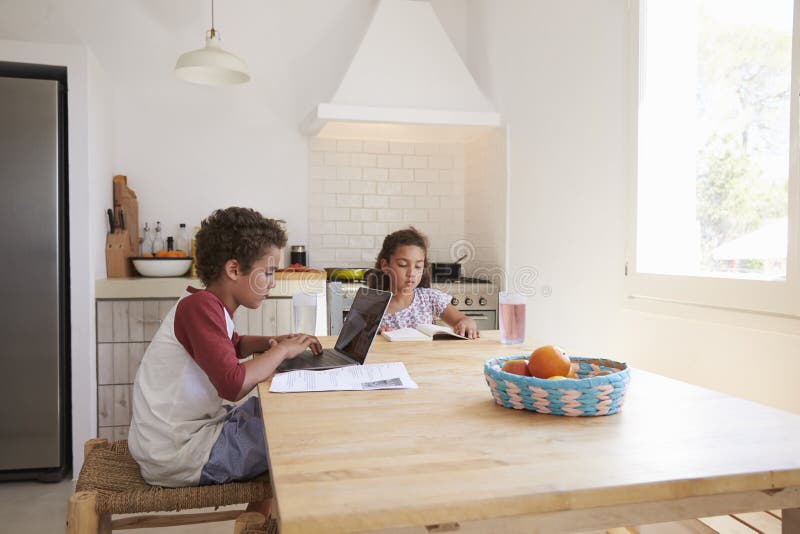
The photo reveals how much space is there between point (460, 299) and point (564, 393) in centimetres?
256

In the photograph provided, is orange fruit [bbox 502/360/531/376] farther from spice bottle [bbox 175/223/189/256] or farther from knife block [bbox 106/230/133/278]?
spice bottle [bbox 175/223/189/256]

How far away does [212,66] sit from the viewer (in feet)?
9.74

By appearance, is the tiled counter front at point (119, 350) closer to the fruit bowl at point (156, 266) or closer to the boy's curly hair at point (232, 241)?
the fruit bowl at point (156, 266)

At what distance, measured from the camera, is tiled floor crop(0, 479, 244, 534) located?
2391 mm

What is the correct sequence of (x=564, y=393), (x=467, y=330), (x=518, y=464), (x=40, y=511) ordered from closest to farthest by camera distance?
(x=518, y=464) → (x=564, y=393) → (x=467, y=330) → (x=40, y=511)

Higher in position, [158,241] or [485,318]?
[158,241]

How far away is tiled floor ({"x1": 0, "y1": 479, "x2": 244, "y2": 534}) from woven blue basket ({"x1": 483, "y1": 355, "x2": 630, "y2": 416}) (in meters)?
1.70

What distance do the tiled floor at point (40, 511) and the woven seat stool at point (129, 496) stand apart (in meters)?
0.98

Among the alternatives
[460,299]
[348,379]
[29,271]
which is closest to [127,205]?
[29,271]

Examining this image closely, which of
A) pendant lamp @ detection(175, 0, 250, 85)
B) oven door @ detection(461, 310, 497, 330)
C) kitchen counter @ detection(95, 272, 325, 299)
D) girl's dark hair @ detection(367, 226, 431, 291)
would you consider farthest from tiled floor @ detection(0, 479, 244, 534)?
pendant lamp @ detection(175, 0, 250, 85)

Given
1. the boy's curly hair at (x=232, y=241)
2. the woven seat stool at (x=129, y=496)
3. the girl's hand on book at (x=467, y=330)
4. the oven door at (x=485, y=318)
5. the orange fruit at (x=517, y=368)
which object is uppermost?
the boy's curly hair at (x=232, y=241)

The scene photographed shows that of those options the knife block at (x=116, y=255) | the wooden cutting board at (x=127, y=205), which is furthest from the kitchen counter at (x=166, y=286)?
the wooden cutting board at (x=127, y=205)

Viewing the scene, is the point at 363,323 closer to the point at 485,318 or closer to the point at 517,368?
the point at 517,368

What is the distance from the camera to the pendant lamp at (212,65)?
2.96m
